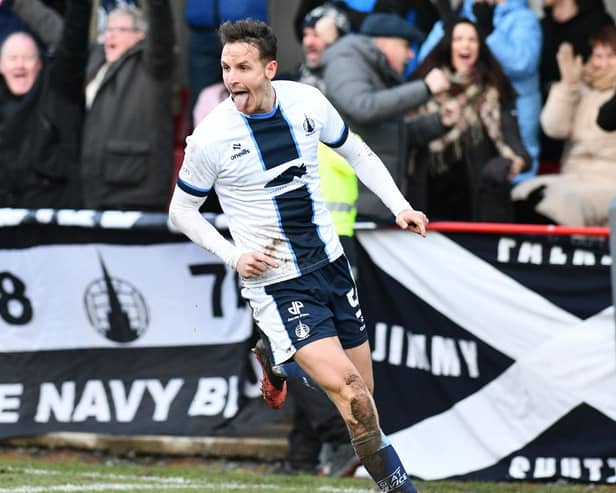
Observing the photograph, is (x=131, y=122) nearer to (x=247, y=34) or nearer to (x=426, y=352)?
(x=426, y=352)

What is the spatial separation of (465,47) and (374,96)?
95cm

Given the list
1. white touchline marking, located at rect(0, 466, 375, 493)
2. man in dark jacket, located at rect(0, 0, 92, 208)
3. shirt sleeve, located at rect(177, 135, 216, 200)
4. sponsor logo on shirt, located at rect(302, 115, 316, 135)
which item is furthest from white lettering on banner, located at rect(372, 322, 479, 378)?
man in dark jacket, located at rect(0, 0, 92, 208)

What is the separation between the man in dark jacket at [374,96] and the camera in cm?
909

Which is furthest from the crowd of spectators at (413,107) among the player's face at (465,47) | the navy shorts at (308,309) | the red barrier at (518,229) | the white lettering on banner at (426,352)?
the navy shorts at (308,309)

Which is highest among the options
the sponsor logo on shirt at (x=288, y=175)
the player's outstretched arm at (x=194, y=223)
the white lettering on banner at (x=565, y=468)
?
the sponsor logo on shirt at (x=288, y=175)

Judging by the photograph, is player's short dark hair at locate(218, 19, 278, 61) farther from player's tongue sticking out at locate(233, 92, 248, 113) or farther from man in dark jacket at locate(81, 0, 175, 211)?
man in dark jacket at locate(81, 0, 175, 211)

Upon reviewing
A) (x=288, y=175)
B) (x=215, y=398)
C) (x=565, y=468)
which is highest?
(x=288, y=175)

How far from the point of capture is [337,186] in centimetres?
841

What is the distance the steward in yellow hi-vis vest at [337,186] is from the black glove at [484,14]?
2191 millimetres

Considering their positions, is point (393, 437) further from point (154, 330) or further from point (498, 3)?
point (498, 3)

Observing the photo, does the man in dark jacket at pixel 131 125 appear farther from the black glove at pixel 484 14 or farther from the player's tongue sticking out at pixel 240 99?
the player's tongue sticking out at pixel 240 99

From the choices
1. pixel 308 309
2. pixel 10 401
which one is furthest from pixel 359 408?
pixel 10 401

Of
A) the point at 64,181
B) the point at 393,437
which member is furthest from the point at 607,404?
the point at 64,181

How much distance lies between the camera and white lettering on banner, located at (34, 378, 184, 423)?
30.4ft
